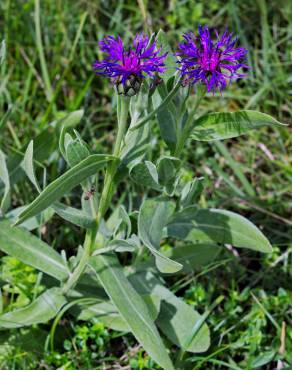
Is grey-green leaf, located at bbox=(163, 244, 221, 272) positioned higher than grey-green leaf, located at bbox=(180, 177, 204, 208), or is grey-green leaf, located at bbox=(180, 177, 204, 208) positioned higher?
grey-green leaf, located at bbox=(180, 177, 204, 208)

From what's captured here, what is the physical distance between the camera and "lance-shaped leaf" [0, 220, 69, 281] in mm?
2988

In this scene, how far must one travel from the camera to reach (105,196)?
264cm

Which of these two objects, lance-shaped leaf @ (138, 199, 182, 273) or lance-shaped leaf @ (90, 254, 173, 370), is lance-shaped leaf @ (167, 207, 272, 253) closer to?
lance-shaped leaf @ (138, 199, 182, 273)

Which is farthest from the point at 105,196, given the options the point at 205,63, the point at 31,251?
the point at 205,63

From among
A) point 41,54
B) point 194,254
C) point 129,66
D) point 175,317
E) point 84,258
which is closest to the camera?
point 129,66

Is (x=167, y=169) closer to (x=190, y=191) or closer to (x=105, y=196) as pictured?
(x=190, y=191)

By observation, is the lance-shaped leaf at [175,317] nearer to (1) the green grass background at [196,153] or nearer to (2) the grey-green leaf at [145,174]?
(1) the green grass background at [196,153]

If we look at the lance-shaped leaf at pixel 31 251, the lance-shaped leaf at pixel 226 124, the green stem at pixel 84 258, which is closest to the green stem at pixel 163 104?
the lance-shaped leaf at pixel 226 124

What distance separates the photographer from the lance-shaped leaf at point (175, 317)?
2984mm

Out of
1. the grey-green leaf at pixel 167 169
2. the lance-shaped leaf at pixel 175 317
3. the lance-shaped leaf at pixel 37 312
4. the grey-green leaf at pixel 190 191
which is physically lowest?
the lance-shaped leaf at pixel 175 317

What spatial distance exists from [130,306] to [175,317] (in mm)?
429

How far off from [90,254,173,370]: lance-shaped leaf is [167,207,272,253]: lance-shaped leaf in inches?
14.9

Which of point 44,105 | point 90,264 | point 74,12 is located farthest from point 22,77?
point 90,264

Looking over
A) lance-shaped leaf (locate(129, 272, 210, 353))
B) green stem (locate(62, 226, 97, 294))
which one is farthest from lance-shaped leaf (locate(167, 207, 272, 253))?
green stem (locate(62, 226, 97, 294))
